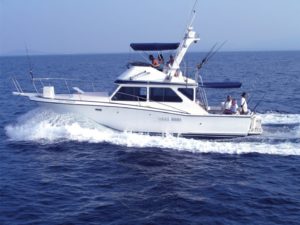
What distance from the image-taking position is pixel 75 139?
16.0 metres

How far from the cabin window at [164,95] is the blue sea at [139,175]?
1.64m

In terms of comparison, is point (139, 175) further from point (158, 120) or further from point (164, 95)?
point (164, 95)

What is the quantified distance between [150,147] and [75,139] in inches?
128

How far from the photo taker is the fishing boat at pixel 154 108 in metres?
16.1

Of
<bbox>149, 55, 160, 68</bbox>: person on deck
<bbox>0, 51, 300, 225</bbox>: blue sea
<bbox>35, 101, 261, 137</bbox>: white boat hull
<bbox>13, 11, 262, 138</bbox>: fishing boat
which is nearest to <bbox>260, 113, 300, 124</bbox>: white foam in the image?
<bbox>0, 51, 300, 225</bbox>: blue sea

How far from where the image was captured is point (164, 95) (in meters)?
16.4

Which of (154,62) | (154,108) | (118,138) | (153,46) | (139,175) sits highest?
(153,46)

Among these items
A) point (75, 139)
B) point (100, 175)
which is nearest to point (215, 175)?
point (100, 175)

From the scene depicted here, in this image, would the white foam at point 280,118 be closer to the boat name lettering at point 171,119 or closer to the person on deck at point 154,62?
the boat name lettering at point 171,119

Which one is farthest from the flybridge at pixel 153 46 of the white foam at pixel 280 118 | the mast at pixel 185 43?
the white foam at pixel 280 118

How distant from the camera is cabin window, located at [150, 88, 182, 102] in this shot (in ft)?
53.7

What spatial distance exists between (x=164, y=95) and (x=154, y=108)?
80 centimetres

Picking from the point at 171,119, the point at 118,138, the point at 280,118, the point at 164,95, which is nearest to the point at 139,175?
the point at 118,138

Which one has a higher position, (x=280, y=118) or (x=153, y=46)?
(x=153, y=46)
